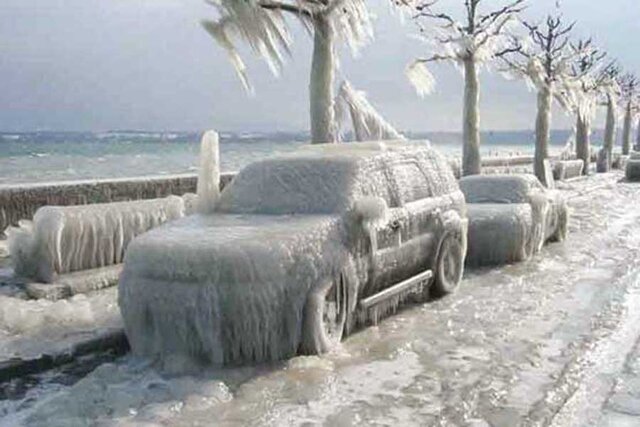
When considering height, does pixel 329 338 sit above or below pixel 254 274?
below

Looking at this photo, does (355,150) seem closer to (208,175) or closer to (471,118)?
(208,175)

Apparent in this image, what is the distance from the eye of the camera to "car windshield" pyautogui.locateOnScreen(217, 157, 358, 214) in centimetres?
739

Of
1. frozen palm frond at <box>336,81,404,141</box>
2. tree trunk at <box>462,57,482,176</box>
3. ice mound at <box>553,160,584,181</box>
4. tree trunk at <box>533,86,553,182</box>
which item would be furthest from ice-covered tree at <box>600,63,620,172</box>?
frozen palm frond at <box>336,81,404,141</box>

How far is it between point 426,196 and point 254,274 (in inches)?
132

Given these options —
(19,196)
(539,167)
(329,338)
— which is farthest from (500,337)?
(539,167)

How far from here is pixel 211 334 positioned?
6008mm

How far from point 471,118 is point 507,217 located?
1205cm

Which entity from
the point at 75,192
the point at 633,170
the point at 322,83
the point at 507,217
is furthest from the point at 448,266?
the point at 633,170

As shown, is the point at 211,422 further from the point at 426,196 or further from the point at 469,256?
the point at 469,256

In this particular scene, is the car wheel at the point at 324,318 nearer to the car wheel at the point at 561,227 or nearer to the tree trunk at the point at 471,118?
the car wheel at the point at 561,227

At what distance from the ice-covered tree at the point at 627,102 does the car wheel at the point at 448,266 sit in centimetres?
4622

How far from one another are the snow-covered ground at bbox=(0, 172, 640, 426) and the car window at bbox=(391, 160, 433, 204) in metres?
1.36

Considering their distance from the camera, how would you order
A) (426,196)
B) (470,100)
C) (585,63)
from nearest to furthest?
(426,196), (470,100), (585,63)

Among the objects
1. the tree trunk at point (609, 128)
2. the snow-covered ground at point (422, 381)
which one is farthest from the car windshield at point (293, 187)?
the tree trunk at point (609, 128)
